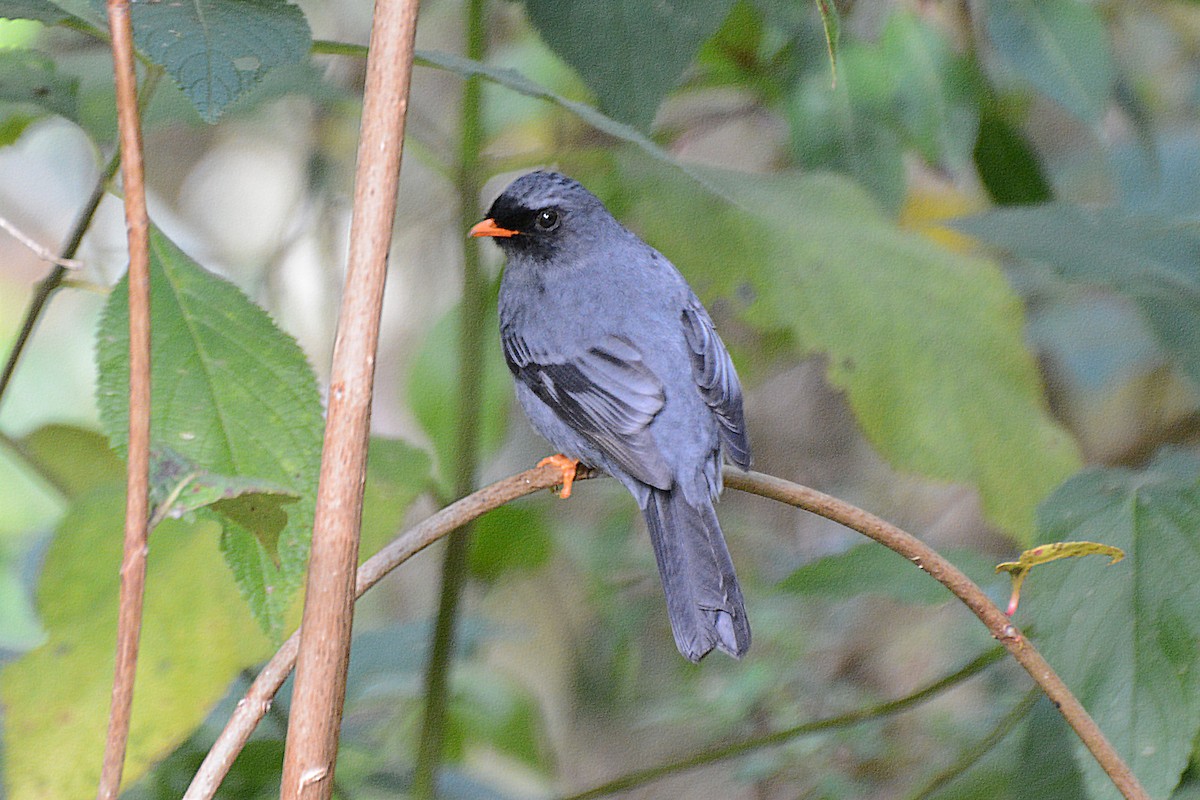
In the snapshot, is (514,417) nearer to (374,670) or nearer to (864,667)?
(864,667)

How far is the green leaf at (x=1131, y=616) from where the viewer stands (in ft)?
5.89

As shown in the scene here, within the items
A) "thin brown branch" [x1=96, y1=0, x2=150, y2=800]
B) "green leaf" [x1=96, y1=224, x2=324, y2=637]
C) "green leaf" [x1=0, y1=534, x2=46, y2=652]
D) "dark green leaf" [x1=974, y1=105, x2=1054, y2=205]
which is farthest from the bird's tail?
"green leaf" [x1=0, y1=534, x2=46, y2=652]

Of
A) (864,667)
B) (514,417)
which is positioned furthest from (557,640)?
(864,667)

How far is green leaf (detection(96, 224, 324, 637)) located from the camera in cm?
167

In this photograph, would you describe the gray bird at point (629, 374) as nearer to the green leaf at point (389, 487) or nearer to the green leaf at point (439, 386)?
the green leaf at point (389, 487)

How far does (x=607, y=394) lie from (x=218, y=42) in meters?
1.18

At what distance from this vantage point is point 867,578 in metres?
2.39

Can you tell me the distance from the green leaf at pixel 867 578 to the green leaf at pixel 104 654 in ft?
3.49

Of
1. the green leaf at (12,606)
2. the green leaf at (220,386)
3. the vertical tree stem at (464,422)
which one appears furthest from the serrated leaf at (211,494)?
the green leaf at (12,606)

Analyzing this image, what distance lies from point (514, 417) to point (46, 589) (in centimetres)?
330

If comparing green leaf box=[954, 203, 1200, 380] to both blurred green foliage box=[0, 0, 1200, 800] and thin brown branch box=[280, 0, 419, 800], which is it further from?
thin brown branch box=[280, 0, 419, 800]

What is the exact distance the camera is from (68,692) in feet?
6.40

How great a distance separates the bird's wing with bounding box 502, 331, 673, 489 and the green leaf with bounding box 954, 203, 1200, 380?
2.63 ft

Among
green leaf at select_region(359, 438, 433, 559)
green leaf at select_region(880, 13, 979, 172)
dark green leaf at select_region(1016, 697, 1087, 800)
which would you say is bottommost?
dark green leaf at select_region(1016, 697, 1087, 800)
